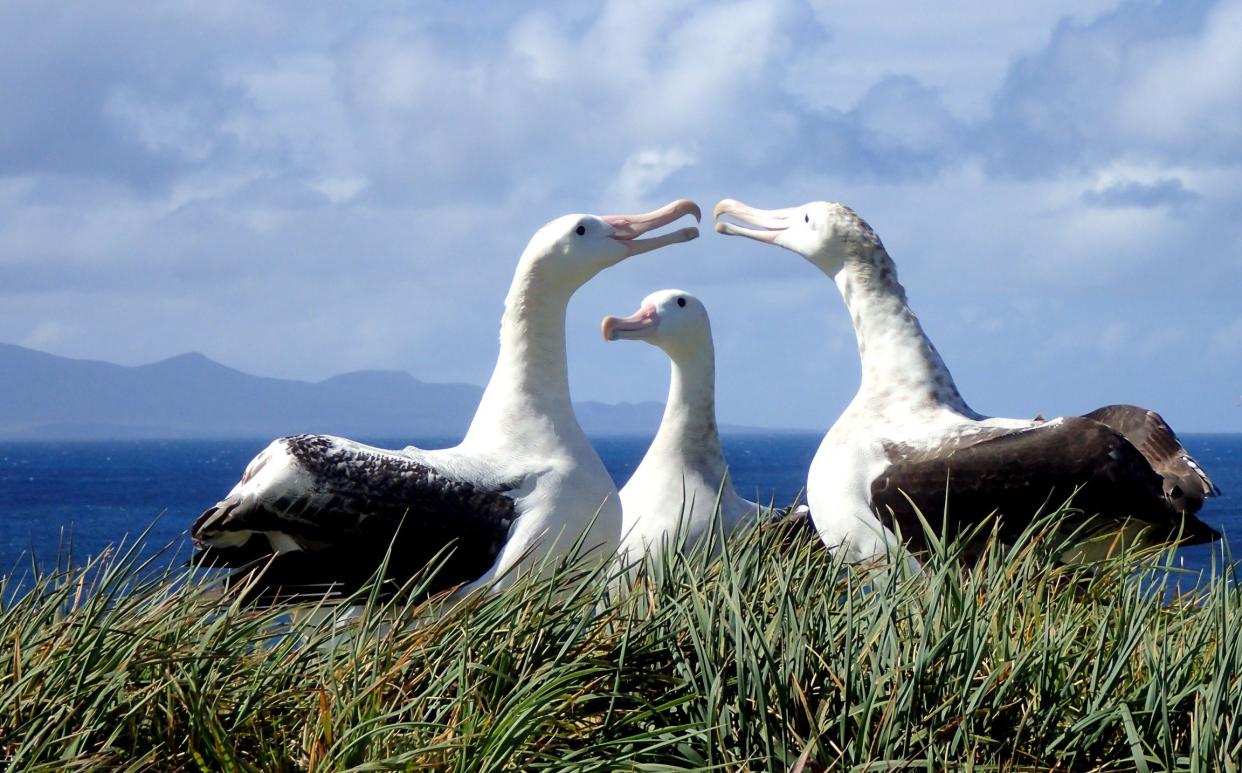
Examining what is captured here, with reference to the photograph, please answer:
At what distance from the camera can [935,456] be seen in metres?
5.14

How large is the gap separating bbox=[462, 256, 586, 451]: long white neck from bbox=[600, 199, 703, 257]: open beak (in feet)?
0.95

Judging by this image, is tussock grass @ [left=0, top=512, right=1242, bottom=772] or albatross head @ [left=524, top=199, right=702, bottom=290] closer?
tussock grass @ [left=0, top=512, right=1242, bottom=772]

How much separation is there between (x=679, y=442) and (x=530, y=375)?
970 mm

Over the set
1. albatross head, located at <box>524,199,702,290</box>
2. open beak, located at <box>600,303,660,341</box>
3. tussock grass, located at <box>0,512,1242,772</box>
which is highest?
albatross head, located at <box>524,199,702,290</box>

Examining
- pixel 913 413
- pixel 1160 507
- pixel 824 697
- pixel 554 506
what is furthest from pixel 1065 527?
pixel 824 697

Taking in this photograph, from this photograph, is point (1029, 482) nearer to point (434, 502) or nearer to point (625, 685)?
point (434, 502)

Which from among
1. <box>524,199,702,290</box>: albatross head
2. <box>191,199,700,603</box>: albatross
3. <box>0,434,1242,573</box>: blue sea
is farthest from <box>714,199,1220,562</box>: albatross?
<box>0,434,1242,573</box>: blue sea

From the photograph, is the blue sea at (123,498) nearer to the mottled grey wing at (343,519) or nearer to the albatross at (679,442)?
the albatross at (679,442)

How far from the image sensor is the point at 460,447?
5418mm

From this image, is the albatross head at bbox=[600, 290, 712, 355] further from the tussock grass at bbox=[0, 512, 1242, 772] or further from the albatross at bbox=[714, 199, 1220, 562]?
the tussock grass at bbox=[0, 512, 1242, 772]

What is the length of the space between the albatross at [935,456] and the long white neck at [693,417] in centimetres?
68

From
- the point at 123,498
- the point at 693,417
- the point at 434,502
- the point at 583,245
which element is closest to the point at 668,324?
the point at 693,417

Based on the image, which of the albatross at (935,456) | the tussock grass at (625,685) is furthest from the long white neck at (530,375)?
the tussock grass at (625,685)

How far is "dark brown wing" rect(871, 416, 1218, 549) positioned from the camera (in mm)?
4949
